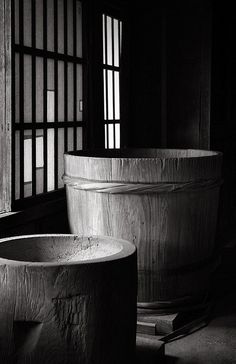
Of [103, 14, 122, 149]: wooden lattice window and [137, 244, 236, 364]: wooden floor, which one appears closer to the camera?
[137, 244, 236, 364]: wooden floor

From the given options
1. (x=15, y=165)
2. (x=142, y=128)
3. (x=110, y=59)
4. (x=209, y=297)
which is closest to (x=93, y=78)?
(x=110, y=59)

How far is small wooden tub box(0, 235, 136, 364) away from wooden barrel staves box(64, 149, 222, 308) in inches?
38.7

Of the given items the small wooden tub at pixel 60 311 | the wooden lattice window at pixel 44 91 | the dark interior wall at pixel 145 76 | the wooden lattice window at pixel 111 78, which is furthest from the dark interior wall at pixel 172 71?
the small wooden tub at pixel 60 311

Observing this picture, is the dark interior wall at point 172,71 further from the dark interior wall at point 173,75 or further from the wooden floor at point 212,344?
the wooden floor at point 212,344

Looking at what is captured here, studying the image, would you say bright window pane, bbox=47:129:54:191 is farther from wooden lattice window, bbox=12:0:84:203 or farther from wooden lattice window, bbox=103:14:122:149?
wooden lattice window, bbox=103:14:122:149

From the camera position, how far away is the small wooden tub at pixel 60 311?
209 centimetres

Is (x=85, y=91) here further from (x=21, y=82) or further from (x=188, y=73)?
(x=188, y=73)

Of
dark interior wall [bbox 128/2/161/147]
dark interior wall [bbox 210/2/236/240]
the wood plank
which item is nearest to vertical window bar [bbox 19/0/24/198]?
the wood plank

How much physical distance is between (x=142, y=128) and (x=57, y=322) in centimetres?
337

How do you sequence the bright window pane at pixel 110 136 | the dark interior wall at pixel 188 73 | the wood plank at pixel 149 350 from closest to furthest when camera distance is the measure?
the wood plank at pixel 149 350 → the bright window pane at pixel 110 136 → the dark interior wall at pixel 188 73

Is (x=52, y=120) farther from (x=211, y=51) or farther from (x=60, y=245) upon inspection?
(x=211, y=51)

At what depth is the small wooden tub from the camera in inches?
82.4

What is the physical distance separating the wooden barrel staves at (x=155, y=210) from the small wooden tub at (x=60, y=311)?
0.98m

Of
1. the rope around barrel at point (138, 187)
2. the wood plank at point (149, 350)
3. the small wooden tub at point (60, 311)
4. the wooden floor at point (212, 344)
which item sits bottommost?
the wooden floor at point (212, 344)
